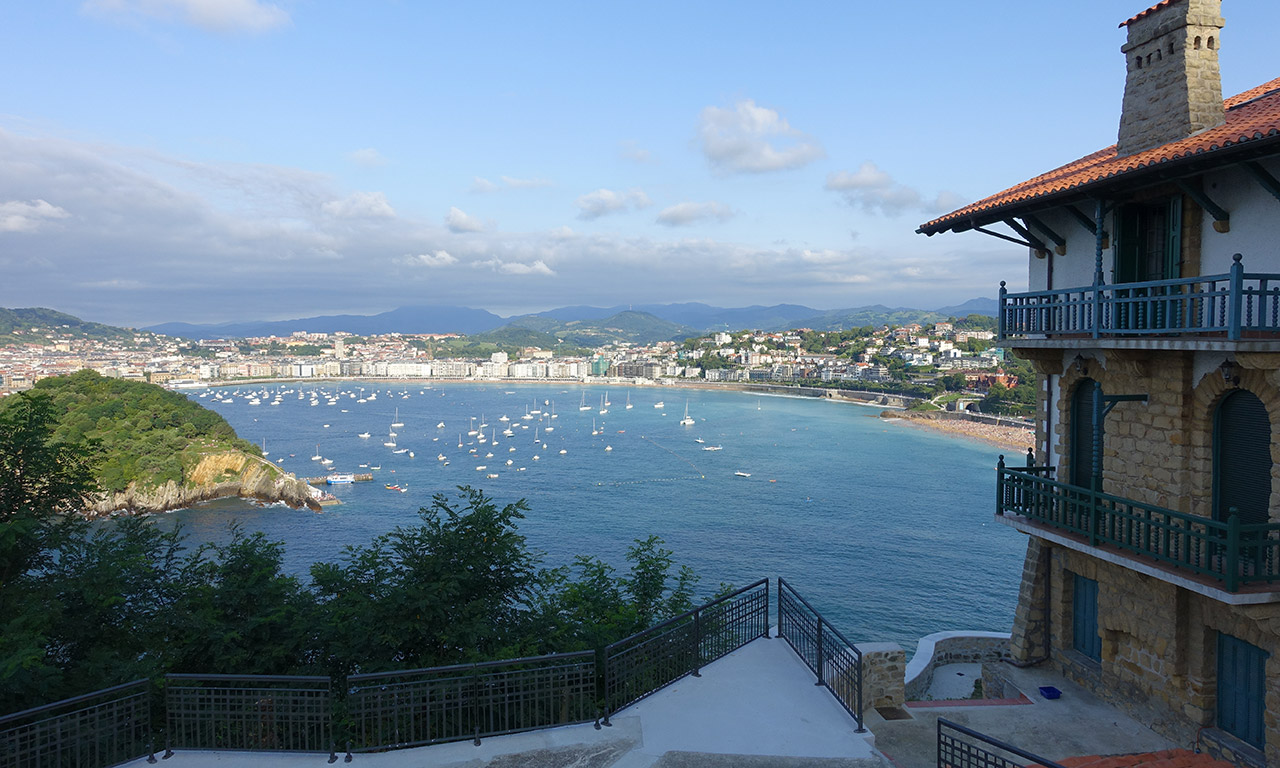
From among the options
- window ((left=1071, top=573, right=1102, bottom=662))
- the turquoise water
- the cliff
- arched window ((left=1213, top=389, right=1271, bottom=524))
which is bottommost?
the turquoise water

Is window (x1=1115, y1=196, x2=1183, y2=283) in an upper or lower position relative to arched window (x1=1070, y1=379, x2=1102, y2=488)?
upper

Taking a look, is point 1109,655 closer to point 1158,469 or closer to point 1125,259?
point 1158,469

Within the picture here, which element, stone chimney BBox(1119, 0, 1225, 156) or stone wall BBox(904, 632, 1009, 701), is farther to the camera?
stone wall BBox(904, 632, 1009, 701)

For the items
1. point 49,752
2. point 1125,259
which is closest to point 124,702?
point 49,752

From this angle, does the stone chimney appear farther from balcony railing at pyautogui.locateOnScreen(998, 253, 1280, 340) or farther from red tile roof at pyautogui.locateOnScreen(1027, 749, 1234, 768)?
red tile roof at pyautogui.locateOnScreen(1027, 749, 1234, 768)

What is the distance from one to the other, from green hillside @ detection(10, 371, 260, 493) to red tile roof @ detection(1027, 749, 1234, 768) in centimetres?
4741

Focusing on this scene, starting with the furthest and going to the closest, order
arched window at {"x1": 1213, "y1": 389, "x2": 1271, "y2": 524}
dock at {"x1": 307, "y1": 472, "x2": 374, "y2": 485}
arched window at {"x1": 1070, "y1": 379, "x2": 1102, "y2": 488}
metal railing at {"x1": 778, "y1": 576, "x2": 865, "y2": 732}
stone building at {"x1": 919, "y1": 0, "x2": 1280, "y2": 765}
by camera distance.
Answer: dock at {"x1": 307, "y1": 472, "x2": 374, "y2": 485} < arched window at {"x1": 1070, "y1": 379, "x2": 1102, "y2": 488} < arched window at {"x1": 1213, "y1": 389, "x2": 1271, "y2": 524} < metal railing at {"x1": 778, "y1": 576, "x2": 865, "y2": 732} < stone building at {"x1": 919, "y1": 0, "x2": 1280, "y2": 765}

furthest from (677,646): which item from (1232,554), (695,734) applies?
(1232,554)

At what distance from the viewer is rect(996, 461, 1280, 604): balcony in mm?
6445

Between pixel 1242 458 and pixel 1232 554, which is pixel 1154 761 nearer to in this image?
pixel 1232 554

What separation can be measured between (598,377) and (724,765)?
190 metres

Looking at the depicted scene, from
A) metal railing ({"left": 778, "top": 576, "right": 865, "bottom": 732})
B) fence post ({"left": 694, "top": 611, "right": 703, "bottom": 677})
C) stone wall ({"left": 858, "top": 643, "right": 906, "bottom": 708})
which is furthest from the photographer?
stone wall ({"left": 858, "top": 643, "right": 906, "bottom": 708})

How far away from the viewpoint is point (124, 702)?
21.0 feet

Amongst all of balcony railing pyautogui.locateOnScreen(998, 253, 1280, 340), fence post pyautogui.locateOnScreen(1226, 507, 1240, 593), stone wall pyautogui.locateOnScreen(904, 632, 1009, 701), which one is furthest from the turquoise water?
fence post pyautogui.locateOnScreen(1226, 507, 1240, 593)
